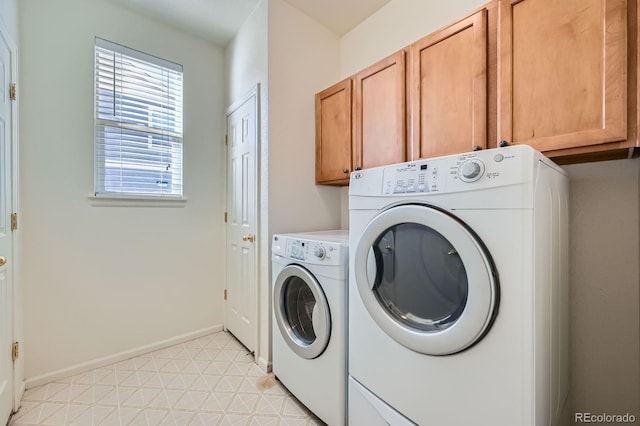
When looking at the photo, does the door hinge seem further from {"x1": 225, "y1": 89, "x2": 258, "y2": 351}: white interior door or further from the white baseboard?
{"x1": 225, "y1": 89, "x2": 258, "y2": 351}: white interior door

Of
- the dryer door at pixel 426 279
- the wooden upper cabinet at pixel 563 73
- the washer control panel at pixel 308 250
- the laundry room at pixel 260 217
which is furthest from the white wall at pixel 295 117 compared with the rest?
the wooden upper cabinet at pixel 563 73

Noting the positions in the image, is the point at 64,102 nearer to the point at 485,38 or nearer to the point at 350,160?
the point at 350,160

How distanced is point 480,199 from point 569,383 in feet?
3.78

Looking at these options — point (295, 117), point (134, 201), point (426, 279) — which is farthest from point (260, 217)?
point (426, 279)

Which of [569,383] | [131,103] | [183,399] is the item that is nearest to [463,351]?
[569,383]

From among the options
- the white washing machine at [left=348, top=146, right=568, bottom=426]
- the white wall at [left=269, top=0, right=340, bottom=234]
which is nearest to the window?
the white wall at [left=269, top=0, right=340, bottom=234]

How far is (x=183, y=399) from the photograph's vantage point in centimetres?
165

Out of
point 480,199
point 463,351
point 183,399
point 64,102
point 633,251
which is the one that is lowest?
Result: point 183,399

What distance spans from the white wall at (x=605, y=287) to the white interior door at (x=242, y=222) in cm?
184

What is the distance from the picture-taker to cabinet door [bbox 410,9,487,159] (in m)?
1.23

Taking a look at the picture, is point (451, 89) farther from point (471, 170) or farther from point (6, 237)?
point (6, 237)

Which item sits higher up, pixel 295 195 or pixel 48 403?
pixel 295 195

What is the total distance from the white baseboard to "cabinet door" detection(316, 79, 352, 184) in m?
1.73

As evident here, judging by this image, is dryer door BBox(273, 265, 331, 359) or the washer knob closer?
the washer knob
